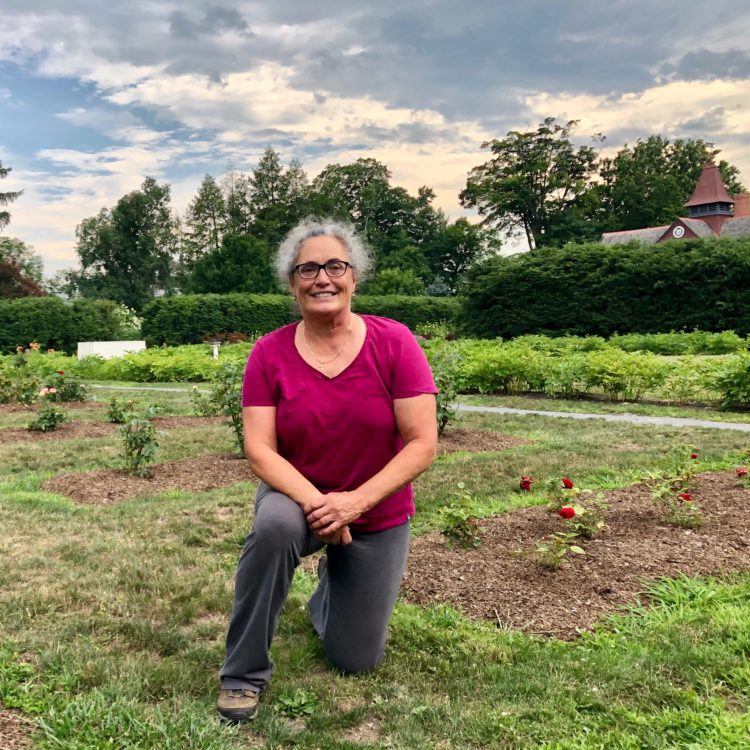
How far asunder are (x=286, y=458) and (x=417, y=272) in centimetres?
4856

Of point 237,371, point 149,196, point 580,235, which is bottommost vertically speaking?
point 237,371

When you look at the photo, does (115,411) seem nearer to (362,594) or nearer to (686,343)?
(362,594)

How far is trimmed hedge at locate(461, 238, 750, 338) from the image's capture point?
1862 cm

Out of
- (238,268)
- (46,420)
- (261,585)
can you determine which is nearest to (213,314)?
(238,268)

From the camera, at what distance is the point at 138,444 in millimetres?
6168

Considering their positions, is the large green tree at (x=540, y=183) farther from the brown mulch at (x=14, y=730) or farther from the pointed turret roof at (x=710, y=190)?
the brown mulch at (x=14, y=730)

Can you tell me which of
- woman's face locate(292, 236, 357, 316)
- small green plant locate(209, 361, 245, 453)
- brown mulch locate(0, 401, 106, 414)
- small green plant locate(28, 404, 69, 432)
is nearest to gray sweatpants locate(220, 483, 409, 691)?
woman's face locate(292, 236, 357, 316)

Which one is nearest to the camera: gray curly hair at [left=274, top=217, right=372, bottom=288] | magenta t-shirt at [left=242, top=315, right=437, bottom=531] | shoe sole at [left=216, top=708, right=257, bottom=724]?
shoe sole at [left=216, top=708, right=257, bottom=724]

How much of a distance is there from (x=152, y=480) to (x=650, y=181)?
5183 centimetres

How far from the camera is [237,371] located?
738cm

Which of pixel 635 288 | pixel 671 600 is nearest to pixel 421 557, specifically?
pixel 671 600

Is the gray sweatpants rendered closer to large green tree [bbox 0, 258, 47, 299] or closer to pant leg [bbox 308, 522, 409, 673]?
pant leg [bbox 308, 522, 409, 673]

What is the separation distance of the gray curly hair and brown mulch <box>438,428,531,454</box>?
4.22 meters

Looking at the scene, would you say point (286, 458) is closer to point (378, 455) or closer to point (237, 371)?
point (378, 455)
